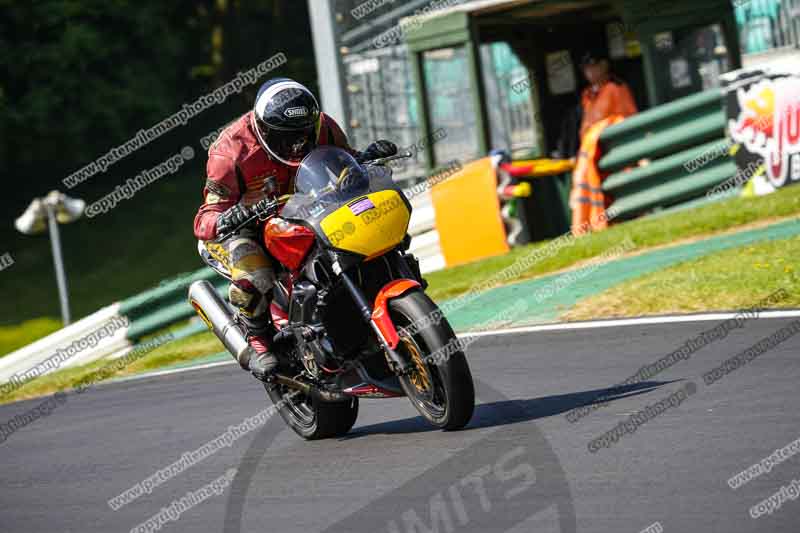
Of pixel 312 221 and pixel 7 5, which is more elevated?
pixel 7 5

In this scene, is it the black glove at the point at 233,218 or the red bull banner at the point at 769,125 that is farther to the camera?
the red bull banner at the point at 769,125

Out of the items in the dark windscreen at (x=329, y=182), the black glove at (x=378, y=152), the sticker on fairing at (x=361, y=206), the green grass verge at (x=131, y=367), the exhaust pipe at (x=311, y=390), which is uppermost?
the black glove at (x=378, y=152)

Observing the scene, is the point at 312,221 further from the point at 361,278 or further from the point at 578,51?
the point at 578,51

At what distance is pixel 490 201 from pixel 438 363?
916 cm

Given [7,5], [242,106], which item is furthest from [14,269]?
[242,106]

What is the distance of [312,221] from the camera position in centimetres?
652

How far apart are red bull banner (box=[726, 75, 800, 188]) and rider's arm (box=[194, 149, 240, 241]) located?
24.1 ft

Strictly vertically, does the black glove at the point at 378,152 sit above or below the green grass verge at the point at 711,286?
above

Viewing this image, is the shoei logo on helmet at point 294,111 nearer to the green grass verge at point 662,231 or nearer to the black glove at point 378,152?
the black glove at point 378,152

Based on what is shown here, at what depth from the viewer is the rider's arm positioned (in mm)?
7191

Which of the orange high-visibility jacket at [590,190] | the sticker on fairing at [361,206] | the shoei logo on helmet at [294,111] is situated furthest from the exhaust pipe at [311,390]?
the orange high-visibility jacket at [590,190]

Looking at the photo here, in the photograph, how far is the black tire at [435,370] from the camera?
612 cm

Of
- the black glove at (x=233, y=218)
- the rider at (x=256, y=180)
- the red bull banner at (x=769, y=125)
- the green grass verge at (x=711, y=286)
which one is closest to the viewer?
the black glove at (x=233, y=218)

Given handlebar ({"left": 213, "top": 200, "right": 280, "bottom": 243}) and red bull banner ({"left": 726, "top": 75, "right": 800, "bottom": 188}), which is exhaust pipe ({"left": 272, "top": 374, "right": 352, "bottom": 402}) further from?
red bull banner ({"left": 726, "top": 75, "right": 800, "bottom": 188})
